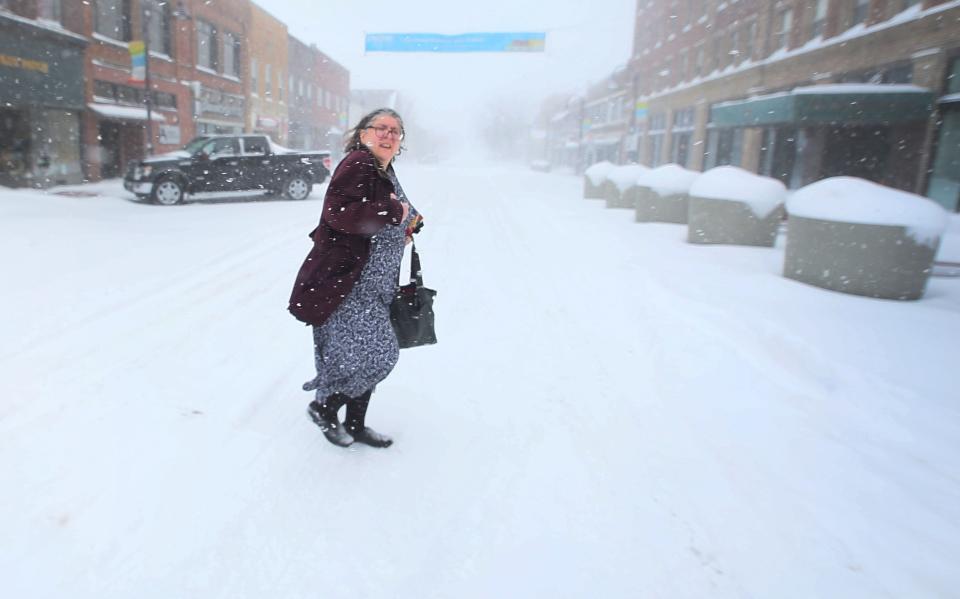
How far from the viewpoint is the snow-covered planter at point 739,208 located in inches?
374

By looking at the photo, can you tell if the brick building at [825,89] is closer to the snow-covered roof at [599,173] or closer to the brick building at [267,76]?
the snow-covered roof at [599,173]

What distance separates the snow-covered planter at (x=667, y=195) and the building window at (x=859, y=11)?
11.0 m

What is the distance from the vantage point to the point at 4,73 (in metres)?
14.4

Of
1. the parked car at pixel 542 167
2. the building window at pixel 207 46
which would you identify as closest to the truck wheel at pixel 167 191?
the building window at pixel 207 46

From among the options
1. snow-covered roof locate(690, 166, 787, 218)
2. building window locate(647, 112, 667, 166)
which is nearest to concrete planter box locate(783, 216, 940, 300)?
snow-covered roof locate(690, 166, 787, 218)

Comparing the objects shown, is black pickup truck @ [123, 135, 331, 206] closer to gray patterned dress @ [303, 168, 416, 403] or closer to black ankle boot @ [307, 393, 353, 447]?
black ankle boot @ [307, 393, 353, 447]

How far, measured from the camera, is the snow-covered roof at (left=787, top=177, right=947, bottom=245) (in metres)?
6.14

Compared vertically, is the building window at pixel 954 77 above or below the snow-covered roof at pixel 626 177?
above

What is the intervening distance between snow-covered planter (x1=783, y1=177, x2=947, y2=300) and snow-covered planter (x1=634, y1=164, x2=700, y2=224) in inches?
228

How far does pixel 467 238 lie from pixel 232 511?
7716 mm

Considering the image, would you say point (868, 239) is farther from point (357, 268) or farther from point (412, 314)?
point (357, 268)

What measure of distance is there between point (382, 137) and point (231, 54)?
101ft

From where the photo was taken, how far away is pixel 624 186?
52.6ft

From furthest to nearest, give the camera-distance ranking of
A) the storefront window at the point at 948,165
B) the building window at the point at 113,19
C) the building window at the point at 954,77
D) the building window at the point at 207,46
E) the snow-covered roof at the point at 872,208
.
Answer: the building window at the point at 207,46
the building window at the point at 113,19
the building window at the point at 954,77
the storefront window at the point at 948,165
the snow-covered roof at the point at 872,208
